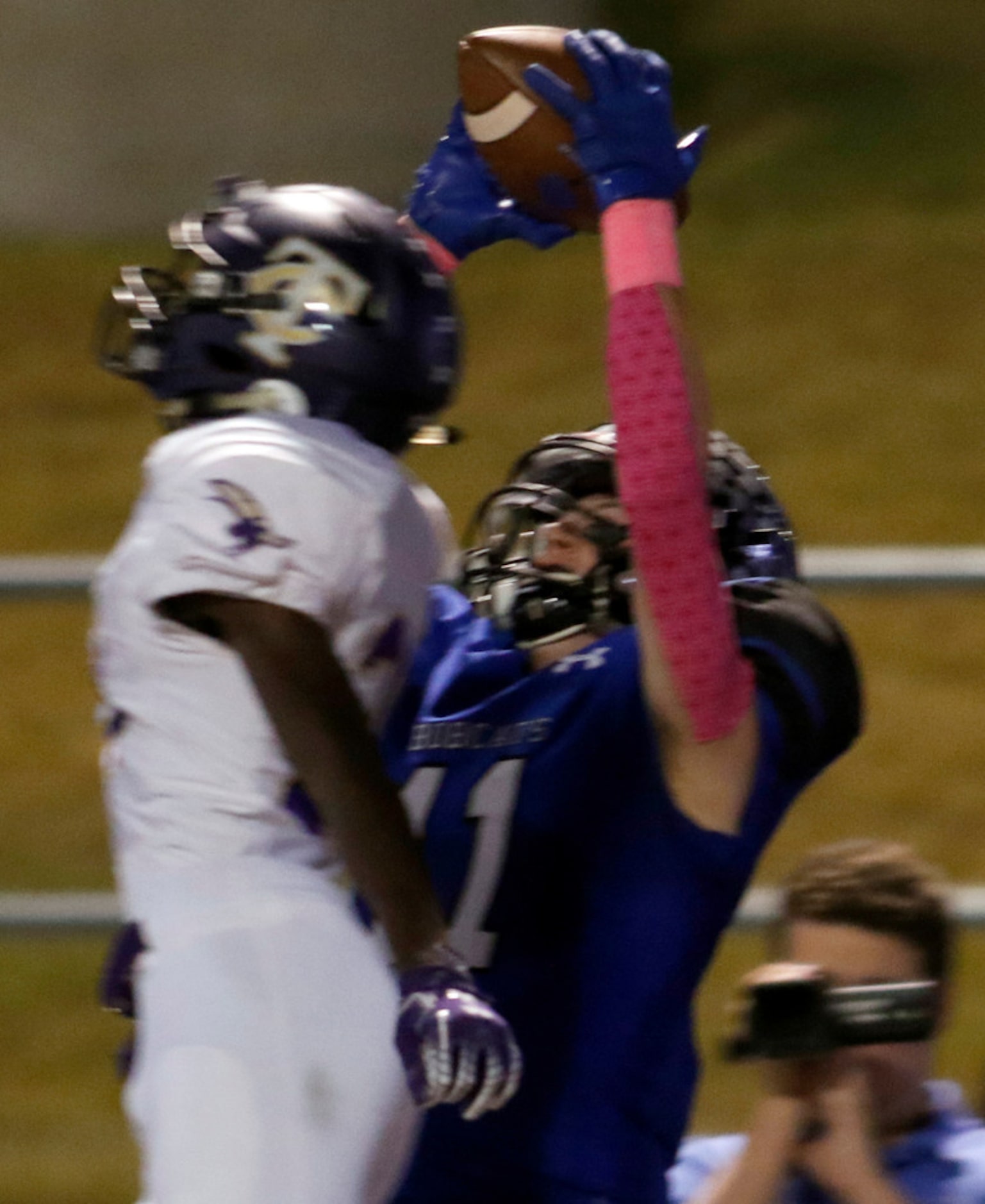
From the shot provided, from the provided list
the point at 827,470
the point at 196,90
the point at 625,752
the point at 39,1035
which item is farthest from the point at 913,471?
the point at 625,752

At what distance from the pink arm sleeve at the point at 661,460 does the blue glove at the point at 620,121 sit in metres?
0.02

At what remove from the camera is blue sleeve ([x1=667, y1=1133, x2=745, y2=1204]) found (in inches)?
93.2

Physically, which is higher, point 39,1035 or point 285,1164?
point 285,1164

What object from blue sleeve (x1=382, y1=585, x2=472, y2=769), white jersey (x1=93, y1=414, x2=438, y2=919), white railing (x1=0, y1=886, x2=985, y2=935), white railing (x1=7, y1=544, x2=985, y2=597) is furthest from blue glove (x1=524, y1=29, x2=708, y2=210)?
white railing (x1=0, y1=886, x2=985, y2=935)

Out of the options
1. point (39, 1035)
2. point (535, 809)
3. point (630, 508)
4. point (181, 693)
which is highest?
point (630, 508)

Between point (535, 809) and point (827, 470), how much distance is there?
16.4 ft

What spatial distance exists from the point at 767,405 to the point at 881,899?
507cm

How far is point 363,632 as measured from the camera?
2023 millimetres

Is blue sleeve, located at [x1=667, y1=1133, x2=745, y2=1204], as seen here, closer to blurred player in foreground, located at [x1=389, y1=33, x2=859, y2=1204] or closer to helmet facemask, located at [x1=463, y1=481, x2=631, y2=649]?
blurred player in foreground, located at [x1=389, y1=33, x2=859, y2=1204]

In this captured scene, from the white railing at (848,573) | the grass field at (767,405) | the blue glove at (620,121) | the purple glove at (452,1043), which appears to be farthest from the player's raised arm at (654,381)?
the grass field at (767,405)

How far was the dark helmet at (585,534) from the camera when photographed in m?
2.21

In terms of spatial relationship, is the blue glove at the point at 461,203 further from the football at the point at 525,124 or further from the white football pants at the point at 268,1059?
the white football pants at the point at 268,1059

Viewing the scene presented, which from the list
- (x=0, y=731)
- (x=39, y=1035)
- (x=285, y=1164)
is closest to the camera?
(x=285, y=1164)

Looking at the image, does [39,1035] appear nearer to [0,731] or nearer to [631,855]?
[0,731]
